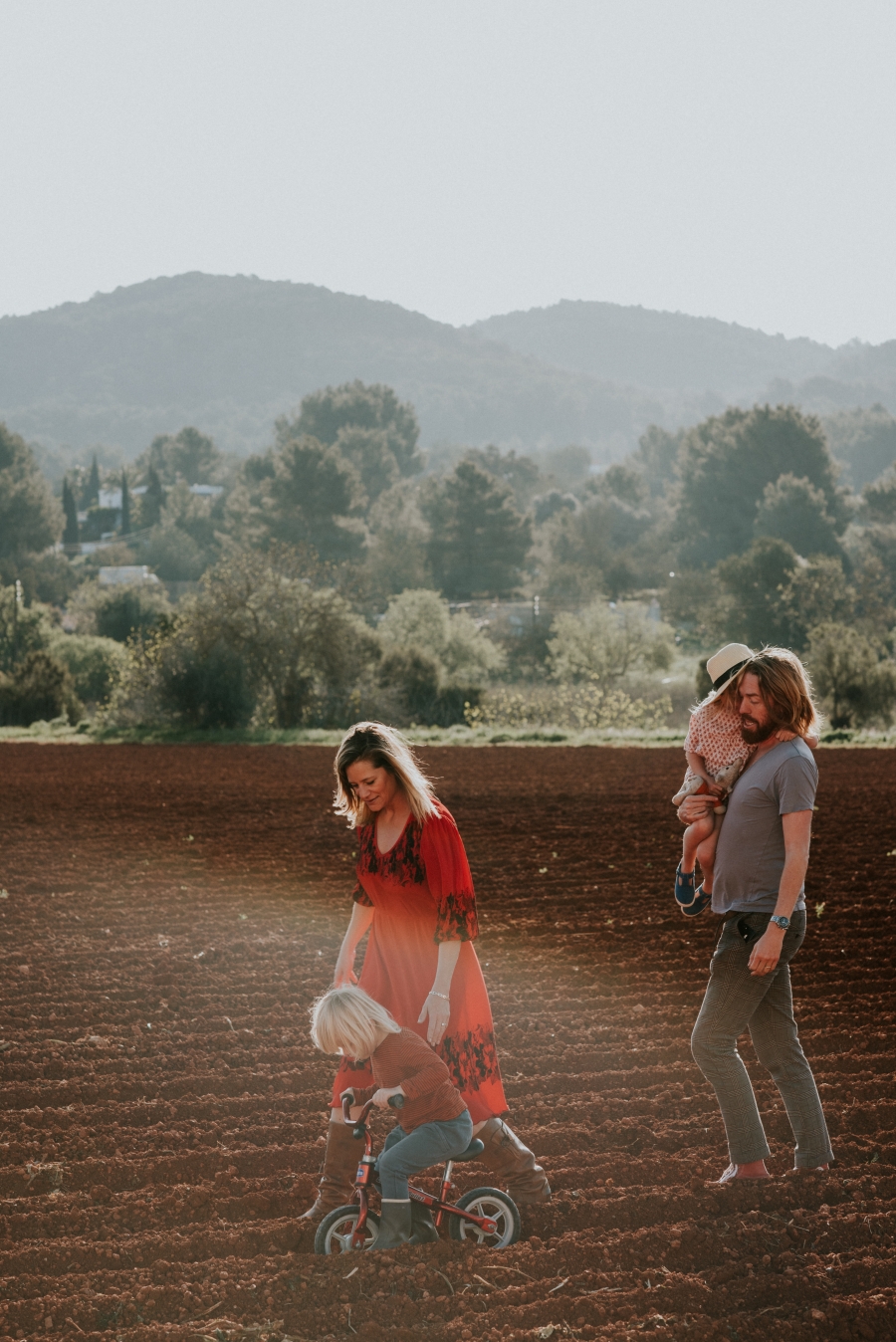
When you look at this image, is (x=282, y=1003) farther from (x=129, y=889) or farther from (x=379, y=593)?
(x=379, y=593)

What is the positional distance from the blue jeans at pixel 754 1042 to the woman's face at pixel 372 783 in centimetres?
120

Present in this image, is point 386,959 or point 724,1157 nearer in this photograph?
point 386,959

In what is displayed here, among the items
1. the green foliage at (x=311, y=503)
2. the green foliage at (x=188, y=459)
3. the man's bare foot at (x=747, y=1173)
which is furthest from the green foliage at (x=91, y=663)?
the green foliage at (x=188, y=459)

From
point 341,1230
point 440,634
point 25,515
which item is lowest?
point 341,1230

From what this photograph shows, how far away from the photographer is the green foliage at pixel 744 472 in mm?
77188

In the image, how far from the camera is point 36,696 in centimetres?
3716

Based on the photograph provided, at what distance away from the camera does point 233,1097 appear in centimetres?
564

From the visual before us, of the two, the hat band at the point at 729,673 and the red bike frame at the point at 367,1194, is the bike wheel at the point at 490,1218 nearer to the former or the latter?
the red bike frame at the point at 367,1194

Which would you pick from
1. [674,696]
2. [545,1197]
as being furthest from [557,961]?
[674,696]

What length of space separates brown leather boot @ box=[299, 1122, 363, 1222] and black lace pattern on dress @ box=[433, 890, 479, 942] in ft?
2.40

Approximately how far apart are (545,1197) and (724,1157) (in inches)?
37.5

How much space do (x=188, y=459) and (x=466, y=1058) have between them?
423 ft

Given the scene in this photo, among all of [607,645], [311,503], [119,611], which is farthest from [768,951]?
[311,503]

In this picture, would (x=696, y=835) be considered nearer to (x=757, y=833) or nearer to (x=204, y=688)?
(x=757, y=833)
